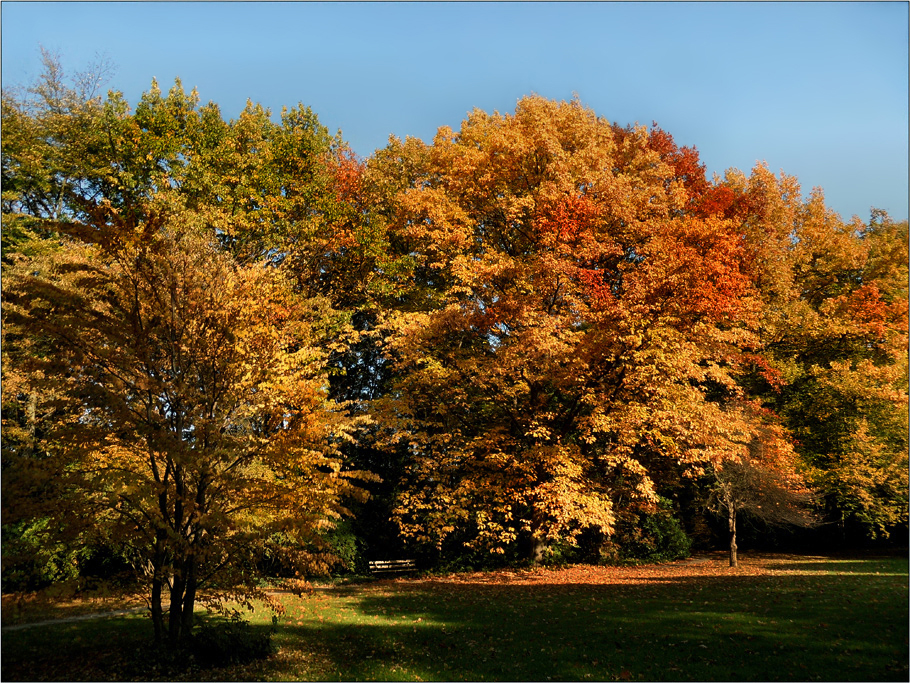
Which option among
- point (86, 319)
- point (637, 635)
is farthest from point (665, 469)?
point (86, 319)

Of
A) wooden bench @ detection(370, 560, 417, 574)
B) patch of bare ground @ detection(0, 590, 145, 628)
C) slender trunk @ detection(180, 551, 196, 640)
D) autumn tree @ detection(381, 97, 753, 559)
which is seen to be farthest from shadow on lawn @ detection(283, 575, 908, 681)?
wooden bench @ detection(370, 560, 417, 574)

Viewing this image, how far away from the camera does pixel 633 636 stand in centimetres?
888

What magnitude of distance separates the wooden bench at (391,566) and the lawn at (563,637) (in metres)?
6.06

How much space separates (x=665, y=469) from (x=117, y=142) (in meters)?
21.9

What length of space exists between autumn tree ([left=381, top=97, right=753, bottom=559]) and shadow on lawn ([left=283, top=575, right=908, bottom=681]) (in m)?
4.22

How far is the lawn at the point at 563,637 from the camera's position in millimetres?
7359

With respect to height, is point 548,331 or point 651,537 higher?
point 548,331

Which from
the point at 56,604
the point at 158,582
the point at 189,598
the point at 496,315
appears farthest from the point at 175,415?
the point at 496,315

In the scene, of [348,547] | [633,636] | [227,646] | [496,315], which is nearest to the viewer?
[227,646]

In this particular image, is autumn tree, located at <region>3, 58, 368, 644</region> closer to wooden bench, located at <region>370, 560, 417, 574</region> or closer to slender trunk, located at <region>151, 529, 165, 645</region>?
slender trunk, located at <region>151, 529, 165, 645</region>

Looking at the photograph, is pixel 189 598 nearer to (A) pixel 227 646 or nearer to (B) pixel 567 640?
(A) pixel 227 646

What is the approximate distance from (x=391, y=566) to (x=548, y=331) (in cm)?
1051

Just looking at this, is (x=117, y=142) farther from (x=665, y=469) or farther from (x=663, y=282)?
(x=665, y=469)

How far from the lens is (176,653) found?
781 cm
